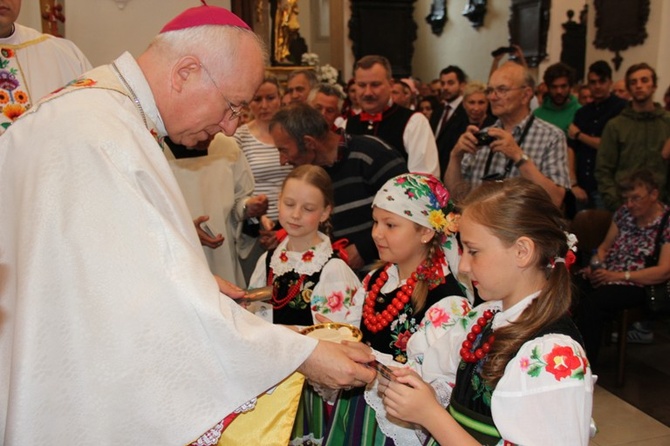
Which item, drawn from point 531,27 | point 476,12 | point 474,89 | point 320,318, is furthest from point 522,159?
point 476,12

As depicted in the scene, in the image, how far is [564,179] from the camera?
3613 mm

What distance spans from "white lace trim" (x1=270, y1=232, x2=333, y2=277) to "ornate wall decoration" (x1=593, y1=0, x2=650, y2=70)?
6.63 metres

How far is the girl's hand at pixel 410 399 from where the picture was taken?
1761 millimetres

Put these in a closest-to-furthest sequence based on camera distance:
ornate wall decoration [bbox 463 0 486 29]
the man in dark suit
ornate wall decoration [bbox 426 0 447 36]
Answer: the man in dark suit < ornate wall decoration [bbox 463 0 486 29] < ornate wall decoration [bbox 426 0 447 36]

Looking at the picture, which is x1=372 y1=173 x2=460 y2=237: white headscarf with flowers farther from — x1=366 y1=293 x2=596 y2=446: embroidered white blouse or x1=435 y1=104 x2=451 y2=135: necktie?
x1=435 y1=104 x2=451 y2=135: necktie

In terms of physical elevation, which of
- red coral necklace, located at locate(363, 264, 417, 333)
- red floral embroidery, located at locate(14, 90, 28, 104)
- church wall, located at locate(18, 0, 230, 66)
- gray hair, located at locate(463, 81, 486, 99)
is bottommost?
red coral necklace, located at locate(363, 264, 417, 333)

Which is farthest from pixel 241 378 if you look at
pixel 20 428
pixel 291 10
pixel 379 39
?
pixel 379 39

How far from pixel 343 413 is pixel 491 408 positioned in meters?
0.87

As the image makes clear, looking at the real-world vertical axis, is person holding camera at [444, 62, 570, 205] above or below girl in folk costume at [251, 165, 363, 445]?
above

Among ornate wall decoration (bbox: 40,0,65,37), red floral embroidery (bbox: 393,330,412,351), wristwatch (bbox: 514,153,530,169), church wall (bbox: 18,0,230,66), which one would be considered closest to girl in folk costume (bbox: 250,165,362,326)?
red floral embroidery (bbox: 393,330,412,351)

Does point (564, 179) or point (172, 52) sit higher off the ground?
point (172, 52)

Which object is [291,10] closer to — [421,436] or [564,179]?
[564,179]

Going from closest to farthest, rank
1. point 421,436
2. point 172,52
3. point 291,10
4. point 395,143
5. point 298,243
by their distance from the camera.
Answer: point 172,52, point 421,436, point 298,243, point 395,143, point 291,10

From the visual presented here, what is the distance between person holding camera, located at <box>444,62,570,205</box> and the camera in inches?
137
